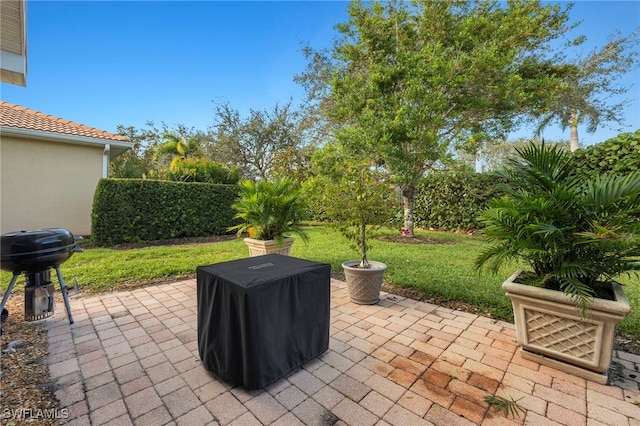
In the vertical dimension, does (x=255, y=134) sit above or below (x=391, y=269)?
above

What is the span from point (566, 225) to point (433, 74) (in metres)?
5.90

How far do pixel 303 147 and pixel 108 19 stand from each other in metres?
11.1

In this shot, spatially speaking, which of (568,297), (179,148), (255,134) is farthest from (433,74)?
(179,148)

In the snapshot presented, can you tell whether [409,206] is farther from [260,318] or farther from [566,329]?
[260,318]

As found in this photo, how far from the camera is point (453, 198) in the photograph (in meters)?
9.80

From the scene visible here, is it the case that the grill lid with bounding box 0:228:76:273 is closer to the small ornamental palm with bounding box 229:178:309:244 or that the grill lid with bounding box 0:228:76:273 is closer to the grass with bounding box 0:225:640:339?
the grass with bounding box 0:225:640:339

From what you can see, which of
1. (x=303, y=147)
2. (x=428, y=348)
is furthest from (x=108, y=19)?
(x=303, y=147)

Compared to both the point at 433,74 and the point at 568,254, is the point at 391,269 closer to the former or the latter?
the point at 568,254

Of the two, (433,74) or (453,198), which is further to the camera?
(453,198)

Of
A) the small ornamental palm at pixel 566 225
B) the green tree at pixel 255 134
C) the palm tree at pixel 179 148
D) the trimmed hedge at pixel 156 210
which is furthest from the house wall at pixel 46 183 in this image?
the small ornamental palm at pixel 566 225

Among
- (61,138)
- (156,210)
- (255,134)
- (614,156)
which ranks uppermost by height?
(255,134)

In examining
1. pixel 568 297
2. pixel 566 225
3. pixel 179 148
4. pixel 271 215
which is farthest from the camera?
pixel 179 148

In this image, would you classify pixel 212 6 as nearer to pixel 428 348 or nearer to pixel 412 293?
pixel 412 293

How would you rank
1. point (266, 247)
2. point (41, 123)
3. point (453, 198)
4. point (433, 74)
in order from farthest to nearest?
point (453, 198)
point (41, 123)
point (433, 74)
point (266, 247)
